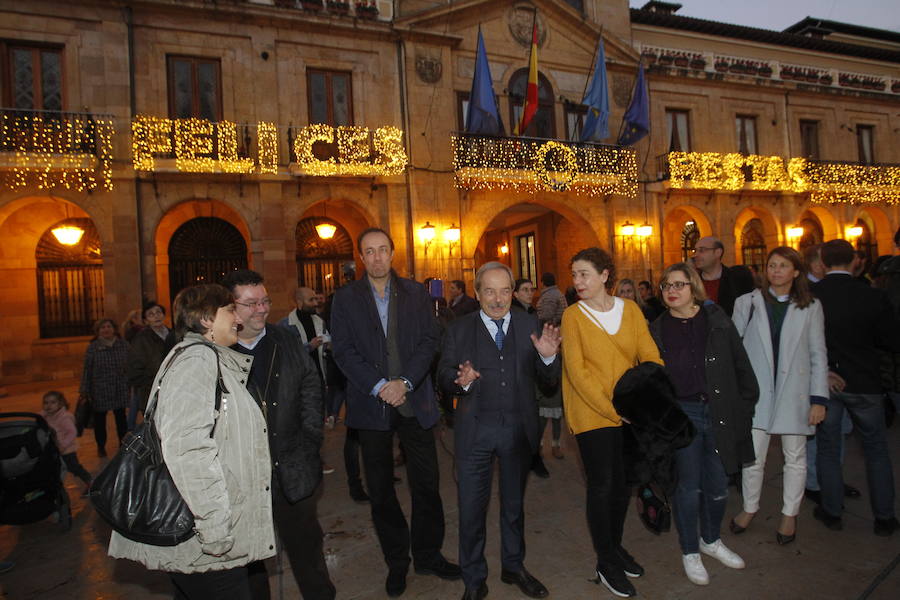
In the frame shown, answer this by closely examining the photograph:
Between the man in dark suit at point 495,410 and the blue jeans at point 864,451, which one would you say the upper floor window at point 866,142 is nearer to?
the blue jeans at point 864,451

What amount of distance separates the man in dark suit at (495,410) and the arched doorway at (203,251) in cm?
1164

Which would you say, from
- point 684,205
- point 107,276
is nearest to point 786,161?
point 684,205

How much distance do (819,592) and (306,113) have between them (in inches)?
498

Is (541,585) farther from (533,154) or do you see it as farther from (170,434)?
(533,154)

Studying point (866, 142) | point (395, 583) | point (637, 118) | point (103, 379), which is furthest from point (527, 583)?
point (866, 142)

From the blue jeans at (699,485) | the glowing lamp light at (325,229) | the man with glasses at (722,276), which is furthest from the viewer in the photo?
the glowing lamp light at (325,229)

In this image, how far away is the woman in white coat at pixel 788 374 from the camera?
11.5 ft

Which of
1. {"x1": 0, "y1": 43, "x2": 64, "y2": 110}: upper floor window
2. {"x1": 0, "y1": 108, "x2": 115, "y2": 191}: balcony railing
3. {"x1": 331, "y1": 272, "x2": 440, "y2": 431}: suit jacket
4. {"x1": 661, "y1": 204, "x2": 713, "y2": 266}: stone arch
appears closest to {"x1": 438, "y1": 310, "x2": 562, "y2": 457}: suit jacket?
{"x1": 331, "y1": 272, "x2": 440, "y2": 431}: suit jacket

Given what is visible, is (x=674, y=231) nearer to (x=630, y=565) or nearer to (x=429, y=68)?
(x=429, y=68)

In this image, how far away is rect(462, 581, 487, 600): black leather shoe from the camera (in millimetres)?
2957

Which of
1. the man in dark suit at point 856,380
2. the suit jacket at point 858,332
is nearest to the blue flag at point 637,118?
the man in dark suit at point 856,380

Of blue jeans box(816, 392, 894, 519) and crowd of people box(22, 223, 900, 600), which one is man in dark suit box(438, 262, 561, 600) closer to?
crowd of people box(22, 223, 900, 600)

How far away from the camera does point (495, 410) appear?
9.75ft

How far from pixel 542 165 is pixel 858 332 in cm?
1107
